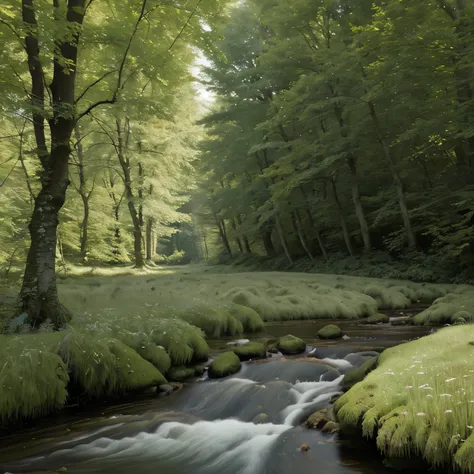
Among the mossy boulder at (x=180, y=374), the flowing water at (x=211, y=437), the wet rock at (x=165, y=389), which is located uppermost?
the mossy boulder at (x=180, y=374)

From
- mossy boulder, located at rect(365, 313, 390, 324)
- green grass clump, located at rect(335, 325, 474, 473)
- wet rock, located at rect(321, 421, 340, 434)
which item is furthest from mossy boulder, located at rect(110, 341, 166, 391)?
mossy boulder, located at rect(365, 313, 390, 324)

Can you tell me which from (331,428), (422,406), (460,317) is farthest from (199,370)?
(460,317)

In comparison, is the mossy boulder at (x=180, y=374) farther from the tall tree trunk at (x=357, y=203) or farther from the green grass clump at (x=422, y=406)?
the tall tree trunk at (x=357, y=203)

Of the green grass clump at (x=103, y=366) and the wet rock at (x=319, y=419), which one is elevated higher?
the green grass clump at (x=103, y=366)

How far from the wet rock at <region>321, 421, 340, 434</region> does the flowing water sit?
0.20 feet

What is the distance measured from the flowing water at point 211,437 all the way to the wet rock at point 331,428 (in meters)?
0.06

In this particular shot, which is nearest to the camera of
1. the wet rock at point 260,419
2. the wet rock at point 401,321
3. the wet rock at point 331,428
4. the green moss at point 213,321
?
the wet rock at point 331,428

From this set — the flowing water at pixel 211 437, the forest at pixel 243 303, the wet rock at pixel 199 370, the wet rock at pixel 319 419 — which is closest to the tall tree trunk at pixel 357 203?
the forest at pixel 243 303

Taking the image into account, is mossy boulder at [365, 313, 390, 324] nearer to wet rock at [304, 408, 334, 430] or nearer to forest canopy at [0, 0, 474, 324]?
forest canopy at [0, 0, 474, 324]

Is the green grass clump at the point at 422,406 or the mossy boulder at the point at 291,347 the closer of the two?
the green grass clump at the point at 422,406

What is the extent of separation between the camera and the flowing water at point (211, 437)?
3.73 m

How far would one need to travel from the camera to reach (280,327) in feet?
33.2

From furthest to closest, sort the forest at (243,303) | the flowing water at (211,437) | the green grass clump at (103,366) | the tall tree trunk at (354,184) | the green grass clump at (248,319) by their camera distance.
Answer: the tall tree trunk at (354,184), the green grass clump at (248,319), the green grass clump at (103,366), the forest at (243,303), the flowing water at (211,437)

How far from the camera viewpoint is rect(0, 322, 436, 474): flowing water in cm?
373
